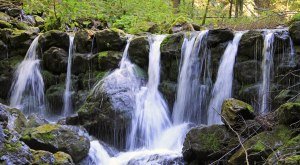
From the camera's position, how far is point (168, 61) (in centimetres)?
1020

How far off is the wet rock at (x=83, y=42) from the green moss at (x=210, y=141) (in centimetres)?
568

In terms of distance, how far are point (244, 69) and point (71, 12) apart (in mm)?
7215

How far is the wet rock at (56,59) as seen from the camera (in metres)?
11.3

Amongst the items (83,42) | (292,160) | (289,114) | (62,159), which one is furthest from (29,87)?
(292,160)

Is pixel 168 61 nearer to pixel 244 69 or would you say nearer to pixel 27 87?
pixel 244 69

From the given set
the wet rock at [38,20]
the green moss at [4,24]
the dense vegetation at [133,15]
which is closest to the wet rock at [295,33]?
the dense vegetation at [133,15]

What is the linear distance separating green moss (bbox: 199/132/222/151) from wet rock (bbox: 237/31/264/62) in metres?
2.97

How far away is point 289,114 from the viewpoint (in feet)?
19.2

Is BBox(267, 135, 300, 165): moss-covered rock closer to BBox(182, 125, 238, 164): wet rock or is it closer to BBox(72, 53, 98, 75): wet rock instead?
BBox(182, 125, 238, 164): wet rock

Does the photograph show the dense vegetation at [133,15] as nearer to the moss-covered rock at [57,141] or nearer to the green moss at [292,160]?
the moss-covered rock at [57,141]

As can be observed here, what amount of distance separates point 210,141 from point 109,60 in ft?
16.1

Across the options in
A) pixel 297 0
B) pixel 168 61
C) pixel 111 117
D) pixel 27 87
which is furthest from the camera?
pixel 297 0

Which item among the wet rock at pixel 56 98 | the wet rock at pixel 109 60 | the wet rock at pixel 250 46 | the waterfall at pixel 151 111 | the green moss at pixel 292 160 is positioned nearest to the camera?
the green moss at pixel 292 160

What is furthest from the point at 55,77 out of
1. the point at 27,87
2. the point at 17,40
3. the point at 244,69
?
the point at 244,69
